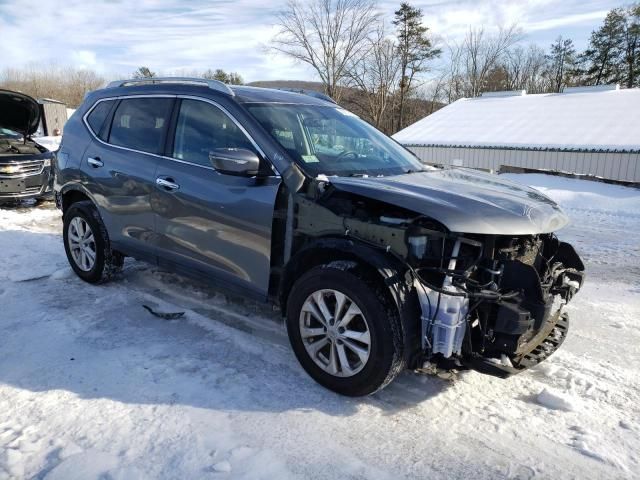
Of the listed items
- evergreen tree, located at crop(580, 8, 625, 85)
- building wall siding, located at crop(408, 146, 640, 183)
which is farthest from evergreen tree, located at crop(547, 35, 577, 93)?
building wall siding, located at crop(408, 146, 640, 183)

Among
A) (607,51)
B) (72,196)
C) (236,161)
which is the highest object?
(607,51)

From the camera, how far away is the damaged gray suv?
2889 millimetres

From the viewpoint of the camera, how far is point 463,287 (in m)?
2.84

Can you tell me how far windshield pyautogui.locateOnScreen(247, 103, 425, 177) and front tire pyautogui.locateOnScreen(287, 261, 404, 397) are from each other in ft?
2.56

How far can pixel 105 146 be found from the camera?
4758mm

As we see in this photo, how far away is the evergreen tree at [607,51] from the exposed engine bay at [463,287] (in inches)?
1869

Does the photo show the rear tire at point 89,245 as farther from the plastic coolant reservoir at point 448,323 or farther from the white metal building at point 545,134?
the white metal building at point 545,134

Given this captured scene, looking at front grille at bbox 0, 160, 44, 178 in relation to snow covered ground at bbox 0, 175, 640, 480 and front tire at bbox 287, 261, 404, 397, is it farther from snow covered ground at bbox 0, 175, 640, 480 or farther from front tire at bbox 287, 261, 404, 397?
front tire at bbox 287, 261, 404, 397

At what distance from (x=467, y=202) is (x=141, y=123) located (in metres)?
3.01

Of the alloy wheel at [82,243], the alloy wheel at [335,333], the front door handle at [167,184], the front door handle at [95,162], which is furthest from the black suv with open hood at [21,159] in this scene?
the alloy wheel at [335,333]

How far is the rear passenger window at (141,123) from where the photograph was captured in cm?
427

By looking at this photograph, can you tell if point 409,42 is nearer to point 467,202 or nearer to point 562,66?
point 562,66

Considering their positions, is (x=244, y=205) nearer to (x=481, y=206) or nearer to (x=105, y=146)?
(x=481, y=206)

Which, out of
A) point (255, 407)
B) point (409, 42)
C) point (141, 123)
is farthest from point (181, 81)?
point (409, 42)
